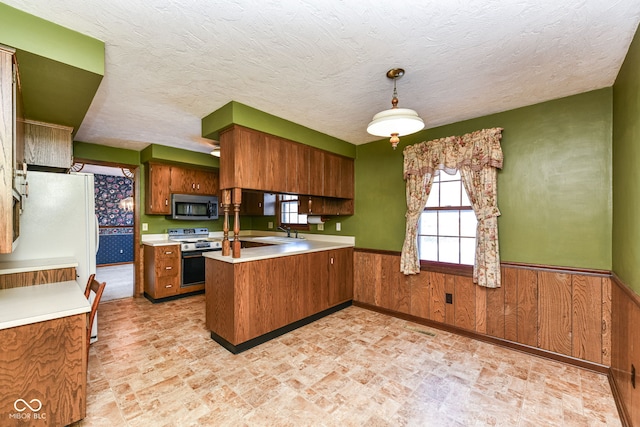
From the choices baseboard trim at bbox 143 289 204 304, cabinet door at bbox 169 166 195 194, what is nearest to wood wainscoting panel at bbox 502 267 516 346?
baseboard trim at bbox 143 289 204 304

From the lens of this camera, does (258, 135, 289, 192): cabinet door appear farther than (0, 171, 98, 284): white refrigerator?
Yes

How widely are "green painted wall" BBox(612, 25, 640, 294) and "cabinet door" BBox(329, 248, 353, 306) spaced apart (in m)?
2.73

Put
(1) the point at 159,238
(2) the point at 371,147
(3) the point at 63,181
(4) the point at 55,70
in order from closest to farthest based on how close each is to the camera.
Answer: (4) the point at 55,70 → (3) the point at 63,181 → (2) the point at 371,147 → (1) the point at 159,238

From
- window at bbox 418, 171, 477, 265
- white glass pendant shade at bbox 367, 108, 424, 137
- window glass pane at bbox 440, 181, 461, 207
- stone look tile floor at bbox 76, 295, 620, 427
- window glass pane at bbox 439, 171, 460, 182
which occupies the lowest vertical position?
stone look tile floor at bbox 76, 295, 620, 427

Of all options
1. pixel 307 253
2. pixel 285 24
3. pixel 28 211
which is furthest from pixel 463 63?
pixel 28 211

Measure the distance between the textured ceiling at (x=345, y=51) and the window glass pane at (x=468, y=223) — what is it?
1138mm

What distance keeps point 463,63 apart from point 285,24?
1.31 metres

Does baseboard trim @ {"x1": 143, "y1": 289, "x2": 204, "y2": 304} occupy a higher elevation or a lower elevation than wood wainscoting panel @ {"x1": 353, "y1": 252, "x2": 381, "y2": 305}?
lower

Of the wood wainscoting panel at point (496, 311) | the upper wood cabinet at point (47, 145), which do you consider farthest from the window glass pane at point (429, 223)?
the upper wood cabinet at point (47, 145)

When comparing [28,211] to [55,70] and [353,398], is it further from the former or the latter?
[353,398]

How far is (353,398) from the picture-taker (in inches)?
79.7

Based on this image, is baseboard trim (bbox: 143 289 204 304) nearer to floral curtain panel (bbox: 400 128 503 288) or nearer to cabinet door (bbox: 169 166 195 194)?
cabinet door (bbox: 169 166 195 194)

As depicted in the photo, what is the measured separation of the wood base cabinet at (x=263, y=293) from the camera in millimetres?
2707

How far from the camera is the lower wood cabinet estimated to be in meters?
4.16
